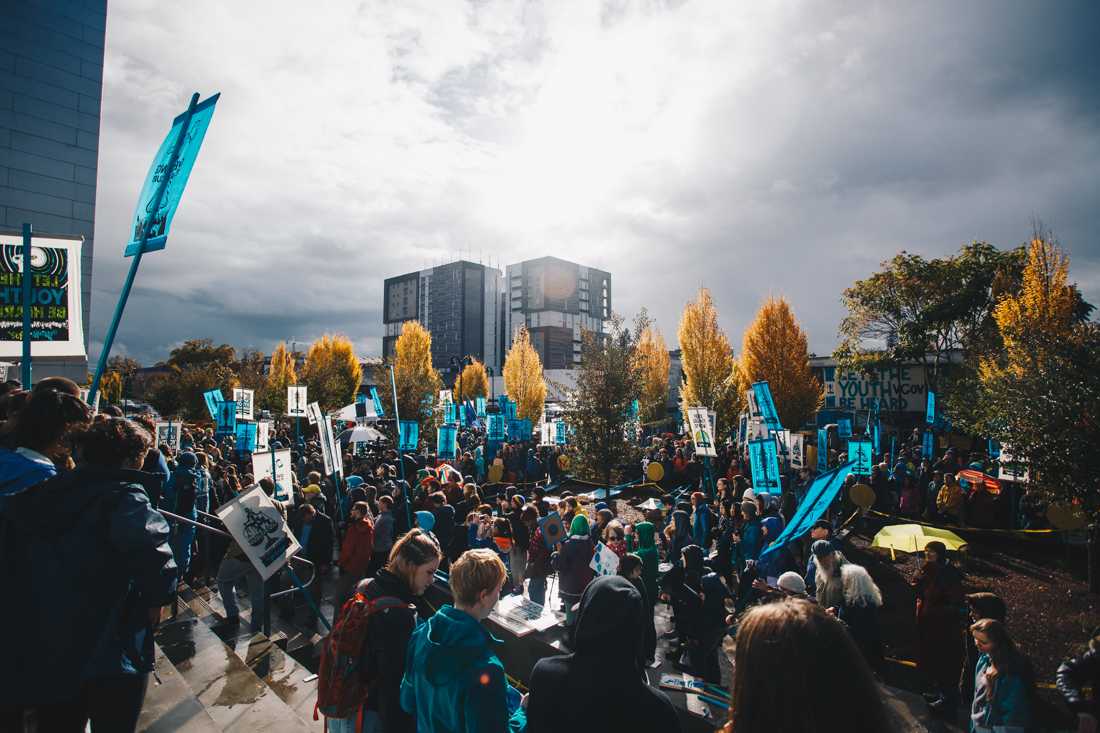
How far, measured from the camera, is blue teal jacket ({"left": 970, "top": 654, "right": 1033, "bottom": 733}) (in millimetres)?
3857

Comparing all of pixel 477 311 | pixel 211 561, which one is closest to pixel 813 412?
pixel 211 561

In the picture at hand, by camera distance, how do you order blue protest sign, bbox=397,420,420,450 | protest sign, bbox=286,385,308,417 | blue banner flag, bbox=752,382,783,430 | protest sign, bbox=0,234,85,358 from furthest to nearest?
protest sign, bbox=286,385,308,417 < blue protest sign, bbox=397,420,420,450 < blue banner flag, bbox=752,382,783,430 < protest sign, bbox=0,234,85,358

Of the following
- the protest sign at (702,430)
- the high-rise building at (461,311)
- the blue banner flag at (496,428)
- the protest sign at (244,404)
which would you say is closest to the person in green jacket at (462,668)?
the protest sign at (702,430)

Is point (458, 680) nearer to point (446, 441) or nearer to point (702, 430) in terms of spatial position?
point (702, 430)

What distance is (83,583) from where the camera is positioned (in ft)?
7.69

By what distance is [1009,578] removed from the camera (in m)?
10.6

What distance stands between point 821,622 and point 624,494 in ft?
62.2

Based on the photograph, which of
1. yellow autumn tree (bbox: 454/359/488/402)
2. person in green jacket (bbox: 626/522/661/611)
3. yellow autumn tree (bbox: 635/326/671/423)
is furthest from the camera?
yellow autumn tree (bbox: 454/359/488/402)

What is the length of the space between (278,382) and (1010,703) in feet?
167

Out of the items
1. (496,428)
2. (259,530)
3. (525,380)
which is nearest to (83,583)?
(259,530)

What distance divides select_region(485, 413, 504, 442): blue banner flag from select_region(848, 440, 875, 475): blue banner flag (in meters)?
13.3

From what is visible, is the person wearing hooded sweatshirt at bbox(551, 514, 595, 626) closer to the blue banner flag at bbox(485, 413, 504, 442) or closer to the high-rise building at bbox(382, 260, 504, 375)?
the blue banner flag at bbox(485, 413, 504, 442)

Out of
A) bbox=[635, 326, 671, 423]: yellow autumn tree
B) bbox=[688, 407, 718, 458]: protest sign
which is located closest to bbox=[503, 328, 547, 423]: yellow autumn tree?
bbox=[635, 326, 671, 423]: yellow autumn tree

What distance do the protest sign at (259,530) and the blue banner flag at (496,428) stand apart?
53.6 ft
